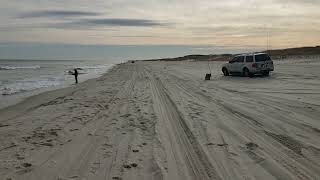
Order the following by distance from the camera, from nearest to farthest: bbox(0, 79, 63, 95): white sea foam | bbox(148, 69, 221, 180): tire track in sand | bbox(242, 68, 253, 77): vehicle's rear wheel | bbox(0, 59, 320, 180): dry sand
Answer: bbox(148, 69, 221, 180): tire track in sand
bbox(0, 59, 320, 180): dry sand
bbox(0, 79, 63, 95): white sea foam
bbox(242, 68, 253, 77): vehicle's rear wheel

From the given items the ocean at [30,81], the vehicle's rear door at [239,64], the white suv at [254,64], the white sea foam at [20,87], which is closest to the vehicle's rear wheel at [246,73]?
the white suv at [254,64]

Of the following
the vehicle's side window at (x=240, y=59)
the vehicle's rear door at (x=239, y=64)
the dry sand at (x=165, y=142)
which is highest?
the vehicle's side window at (x=240, y=59)

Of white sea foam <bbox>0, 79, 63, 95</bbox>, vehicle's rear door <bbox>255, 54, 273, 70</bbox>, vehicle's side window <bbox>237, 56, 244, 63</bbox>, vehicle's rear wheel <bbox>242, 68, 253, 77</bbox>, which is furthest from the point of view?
vehicle's side window <bbox>237, 56, 244, 63</bbox>

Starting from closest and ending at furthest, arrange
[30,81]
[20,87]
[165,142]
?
1. [165,142]
2. [20,87]
3. [30,81]

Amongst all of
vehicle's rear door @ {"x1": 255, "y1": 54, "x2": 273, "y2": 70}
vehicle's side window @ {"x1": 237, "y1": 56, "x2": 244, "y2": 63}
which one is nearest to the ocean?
vehicle's side window @ {"x1": 237, "y1": 56, "x2": 244, "y2": 63}

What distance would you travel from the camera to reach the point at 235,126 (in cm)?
950

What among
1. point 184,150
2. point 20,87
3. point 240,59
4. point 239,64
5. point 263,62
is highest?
point 240,59

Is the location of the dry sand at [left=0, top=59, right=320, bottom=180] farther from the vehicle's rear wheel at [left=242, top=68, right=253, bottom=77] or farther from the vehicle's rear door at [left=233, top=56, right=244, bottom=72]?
the vehicle's rear door at [left=233, top=56, right=244, bottom=72]

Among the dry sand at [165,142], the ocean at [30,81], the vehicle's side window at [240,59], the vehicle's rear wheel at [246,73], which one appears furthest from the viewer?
the vehicle's side window at [240,59]

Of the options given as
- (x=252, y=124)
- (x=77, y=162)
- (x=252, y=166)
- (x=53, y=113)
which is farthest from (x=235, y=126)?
(x=53, y=113)

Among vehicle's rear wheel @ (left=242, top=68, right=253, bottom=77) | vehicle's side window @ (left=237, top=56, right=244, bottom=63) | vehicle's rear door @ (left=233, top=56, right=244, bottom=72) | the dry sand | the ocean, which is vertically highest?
vehicle's side window @ (left=237, top=56, right=244, bottom=63)

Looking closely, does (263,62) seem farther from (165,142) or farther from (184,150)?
(184,150)

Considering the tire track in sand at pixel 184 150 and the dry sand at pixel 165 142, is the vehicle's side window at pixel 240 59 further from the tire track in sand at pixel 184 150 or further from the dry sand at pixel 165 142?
the tire track in sand at pixel 184 150

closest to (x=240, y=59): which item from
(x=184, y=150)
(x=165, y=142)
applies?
(x=165, y=142)
